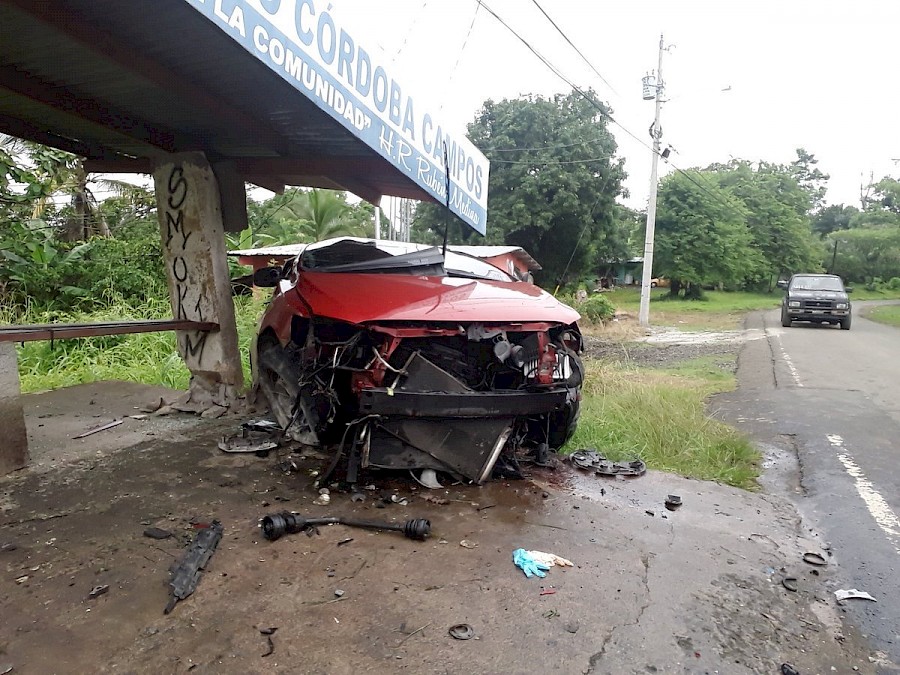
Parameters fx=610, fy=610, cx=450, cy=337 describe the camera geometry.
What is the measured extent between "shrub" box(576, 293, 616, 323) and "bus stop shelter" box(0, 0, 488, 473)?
1144 cm

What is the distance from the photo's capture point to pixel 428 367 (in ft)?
11.7

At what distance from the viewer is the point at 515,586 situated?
9.12 feet

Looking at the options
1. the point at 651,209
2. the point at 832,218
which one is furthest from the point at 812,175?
the point at 651,209

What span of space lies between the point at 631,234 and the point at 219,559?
3552 cm

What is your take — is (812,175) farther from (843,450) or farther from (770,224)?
(843,450)

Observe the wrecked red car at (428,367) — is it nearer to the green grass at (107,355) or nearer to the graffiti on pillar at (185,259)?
the graffiti on pillar at (185,259)

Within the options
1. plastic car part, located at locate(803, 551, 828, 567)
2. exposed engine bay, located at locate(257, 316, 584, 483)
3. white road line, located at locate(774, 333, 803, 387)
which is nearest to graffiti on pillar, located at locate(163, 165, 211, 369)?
exposed engine bay, located at locate(257, 316, 584, 483)

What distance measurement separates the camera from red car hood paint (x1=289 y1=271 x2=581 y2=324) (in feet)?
11.6

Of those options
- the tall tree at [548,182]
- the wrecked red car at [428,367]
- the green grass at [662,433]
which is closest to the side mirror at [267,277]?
the wrecked red car at [428,367]

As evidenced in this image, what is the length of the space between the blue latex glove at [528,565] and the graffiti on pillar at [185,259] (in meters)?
4.16

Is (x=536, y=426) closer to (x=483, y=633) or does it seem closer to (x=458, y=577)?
(x=458, y=577)

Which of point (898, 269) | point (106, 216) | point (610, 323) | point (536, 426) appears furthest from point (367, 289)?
point (898, 269)

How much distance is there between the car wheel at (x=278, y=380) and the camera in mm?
4590

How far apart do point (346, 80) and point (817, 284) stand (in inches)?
663
